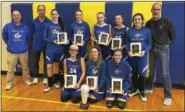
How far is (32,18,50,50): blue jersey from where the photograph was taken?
178 inches

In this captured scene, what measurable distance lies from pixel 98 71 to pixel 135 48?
68 centimetres

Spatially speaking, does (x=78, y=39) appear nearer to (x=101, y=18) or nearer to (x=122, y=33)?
(x=101, y=18)

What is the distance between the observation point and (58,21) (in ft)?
14.5

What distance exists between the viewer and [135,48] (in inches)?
155

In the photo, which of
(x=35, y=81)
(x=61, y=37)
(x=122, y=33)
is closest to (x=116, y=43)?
(x=122, y=33)

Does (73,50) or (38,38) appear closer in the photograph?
(73,50)

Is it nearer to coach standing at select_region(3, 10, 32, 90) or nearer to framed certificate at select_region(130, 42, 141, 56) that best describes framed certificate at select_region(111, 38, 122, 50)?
framed certificate at select_region(130, 42, 141, 56)

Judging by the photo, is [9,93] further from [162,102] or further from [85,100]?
[162,102]

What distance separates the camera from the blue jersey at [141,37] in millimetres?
3887

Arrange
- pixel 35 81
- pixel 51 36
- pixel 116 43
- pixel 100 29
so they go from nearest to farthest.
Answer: pixel 116 43, pixel 100 29, pixel 51 36, pixel 35 81

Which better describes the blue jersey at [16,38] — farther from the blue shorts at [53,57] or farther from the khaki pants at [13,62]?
the blue shorts at [53,57]

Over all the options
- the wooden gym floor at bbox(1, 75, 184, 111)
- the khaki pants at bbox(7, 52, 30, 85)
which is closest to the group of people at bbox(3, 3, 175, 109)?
the khaki pants at bbox(7, 52, 30, 85)

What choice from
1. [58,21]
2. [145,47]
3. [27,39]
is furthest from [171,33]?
[27,39]

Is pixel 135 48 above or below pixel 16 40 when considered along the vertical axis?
below
